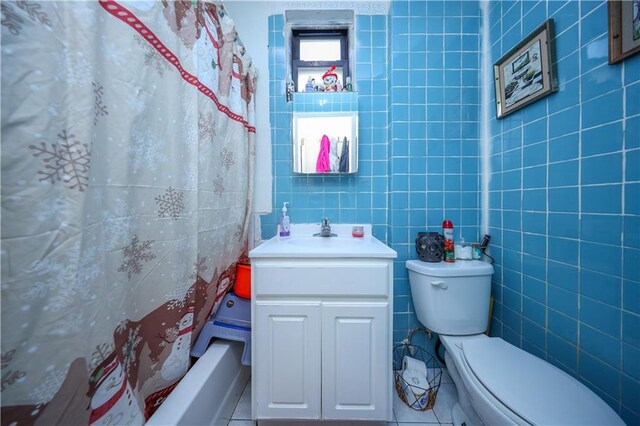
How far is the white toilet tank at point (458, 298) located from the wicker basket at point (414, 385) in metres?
0.29

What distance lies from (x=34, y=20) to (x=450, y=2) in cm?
176

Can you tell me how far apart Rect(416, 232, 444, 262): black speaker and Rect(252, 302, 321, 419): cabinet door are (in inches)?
26.0

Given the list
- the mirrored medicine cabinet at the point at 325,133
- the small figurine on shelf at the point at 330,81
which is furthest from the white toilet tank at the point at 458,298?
the small figurine on shelf at the point at 330,81

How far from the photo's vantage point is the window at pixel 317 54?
1.41 metres

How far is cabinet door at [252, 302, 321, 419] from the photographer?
0.88 meters

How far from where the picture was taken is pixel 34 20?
393 mm

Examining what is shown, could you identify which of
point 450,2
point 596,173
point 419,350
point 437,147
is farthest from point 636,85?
point 419,350

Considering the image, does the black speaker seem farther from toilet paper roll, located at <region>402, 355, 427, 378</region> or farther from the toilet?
toilet paper roll, located at <region>402, 355, 427, 378</region>

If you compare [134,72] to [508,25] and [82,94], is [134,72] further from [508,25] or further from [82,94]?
[508,25]

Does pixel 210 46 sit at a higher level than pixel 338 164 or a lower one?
higher

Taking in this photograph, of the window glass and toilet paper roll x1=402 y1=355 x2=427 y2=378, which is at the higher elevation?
the window glass

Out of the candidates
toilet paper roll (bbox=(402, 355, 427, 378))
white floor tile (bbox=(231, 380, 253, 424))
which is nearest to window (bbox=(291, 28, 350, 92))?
toilet paper roll (bbox=(402, 355, 427, 378))

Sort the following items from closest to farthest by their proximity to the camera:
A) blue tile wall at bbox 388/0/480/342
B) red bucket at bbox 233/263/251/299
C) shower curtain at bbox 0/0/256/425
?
1. shower curtain at bbox 0/0/256/425
2. red bucket at bbox 233/263/251/299
3. blue tile wall at bbox 388/0/480/342

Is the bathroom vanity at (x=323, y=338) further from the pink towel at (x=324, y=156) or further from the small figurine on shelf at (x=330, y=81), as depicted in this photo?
the small figurine on shelf at (x=330, y=81)
